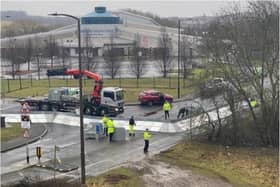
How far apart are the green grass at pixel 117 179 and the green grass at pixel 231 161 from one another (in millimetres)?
2745

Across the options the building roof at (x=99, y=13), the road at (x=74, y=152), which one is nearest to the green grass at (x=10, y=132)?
the road at (x=74, y=152)

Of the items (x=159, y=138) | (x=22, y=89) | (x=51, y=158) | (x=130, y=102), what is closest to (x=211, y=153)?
(x=159, y=138)

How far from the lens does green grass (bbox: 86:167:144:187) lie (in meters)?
19.2

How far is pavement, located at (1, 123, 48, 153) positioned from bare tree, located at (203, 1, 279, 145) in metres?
11.0

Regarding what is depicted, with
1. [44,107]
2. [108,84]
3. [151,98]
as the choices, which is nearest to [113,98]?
[151,98]

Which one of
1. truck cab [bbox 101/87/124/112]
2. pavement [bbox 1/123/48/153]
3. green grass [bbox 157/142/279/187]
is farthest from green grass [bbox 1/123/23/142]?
green grass [bbox 157/142/279/187]

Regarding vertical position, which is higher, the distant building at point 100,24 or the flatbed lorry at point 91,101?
the distant building at point 100,24

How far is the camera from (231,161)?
75.2ft

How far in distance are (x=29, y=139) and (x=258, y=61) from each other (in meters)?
13.4

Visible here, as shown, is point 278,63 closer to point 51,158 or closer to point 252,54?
point 252,54

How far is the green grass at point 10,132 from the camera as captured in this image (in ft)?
89.7

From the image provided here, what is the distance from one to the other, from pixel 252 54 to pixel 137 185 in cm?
1119

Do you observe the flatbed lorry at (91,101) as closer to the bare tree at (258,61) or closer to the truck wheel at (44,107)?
the truck wheel at (44,107)

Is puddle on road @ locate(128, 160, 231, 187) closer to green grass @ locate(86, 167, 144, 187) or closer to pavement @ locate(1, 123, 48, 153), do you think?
green grass @ locate(86, 167, 144, 187)
